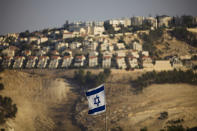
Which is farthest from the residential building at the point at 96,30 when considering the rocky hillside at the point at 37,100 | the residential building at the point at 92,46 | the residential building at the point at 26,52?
the rocky hillside at the point at 37,100

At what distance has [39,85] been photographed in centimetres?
7906

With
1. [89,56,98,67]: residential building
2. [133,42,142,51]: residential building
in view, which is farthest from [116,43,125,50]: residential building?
[89,56,98,67]: residential building

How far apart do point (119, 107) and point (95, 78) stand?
44.8 feet

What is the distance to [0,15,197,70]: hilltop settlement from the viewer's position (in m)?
91.5

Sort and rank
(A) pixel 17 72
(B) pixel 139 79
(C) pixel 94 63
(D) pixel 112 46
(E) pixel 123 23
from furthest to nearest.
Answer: (E) pixel 123 23
(D) pixel 112 46
(C) pixel 94 63
(A) pixel 17 72
(B) pixel 139 79

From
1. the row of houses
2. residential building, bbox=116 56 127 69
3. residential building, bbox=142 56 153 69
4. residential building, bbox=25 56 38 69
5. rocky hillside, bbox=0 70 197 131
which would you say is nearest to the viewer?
rocky hillside, bbox=0 70 197 131

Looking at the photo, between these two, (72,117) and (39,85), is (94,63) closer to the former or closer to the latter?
(39,85)

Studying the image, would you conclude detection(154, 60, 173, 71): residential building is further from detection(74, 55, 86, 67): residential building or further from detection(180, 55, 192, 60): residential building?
detection(74, 55, 86, 67): residential building

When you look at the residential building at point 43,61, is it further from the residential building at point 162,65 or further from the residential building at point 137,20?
the residential building at point 137,20

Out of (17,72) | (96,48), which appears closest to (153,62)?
(96,48)

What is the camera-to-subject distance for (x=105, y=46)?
104625 mm

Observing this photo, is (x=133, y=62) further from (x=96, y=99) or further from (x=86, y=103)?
(x=96, y=99)

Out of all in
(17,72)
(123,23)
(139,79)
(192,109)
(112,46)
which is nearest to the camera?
(192,109)

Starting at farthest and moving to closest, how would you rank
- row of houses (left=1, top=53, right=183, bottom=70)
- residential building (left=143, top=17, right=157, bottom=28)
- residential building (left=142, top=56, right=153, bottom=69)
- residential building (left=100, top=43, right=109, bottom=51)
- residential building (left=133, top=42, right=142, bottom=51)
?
1. residential building (left=143, top=17, right=157, bottom=28)
2. residential building (left=133, top=42, right=142, bottom=51)
3. residential building (left=100, top=43, right=109, bottom=51)
4. row of houses (left=1, top=53, right=183, bottom=70)
5. residential building (left=142, top=56, right=153, bottom=69)
